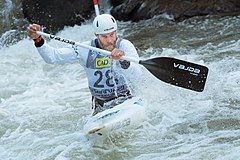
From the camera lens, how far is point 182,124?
5.79 meters

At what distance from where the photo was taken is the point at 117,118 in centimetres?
512

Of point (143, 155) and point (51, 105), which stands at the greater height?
point (51, 105)

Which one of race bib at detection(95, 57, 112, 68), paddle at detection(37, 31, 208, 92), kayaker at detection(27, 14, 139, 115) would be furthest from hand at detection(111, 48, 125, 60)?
paddle at detection(37, 31, 208, 92)

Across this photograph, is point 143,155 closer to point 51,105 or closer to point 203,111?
point 203,111

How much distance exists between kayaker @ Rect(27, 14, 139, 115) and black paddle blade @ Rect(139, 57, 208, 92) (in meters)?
0.29

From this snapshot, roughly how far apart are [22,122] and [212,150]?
2726 mm

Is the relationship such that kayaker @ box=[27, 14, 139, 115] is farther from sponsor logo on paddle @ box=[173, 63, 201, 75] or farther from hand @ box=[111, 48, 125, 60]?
sponsor logo on paddle @ box=[173, 63, 201, 75]

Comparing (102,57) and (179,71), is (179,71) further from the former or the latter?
(102,57)

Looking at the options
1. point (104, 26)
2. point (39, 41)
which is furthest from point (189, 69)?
point (39, 41)

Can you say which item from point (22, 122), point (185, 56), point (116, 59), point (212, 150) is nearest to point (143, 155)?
point (212, 150)

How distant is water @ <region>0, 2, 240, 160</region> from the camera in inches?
207

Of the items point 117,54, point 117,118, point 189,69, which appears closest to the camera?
point 117,54

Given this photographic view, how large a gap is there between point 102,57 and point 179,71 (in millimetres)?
838

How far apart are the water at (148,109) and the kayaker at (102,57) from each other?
1.11 feet
